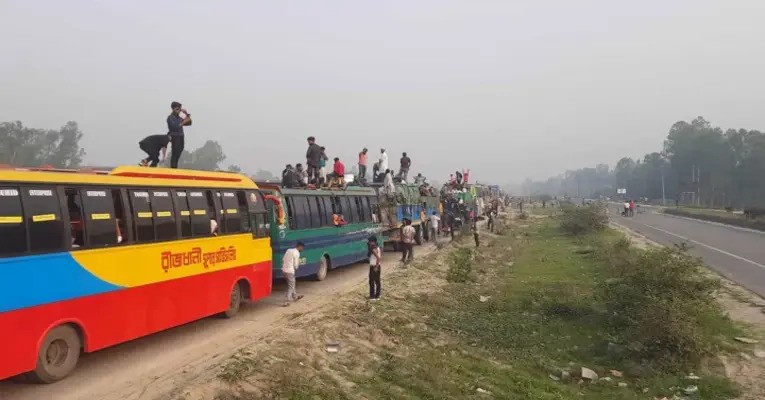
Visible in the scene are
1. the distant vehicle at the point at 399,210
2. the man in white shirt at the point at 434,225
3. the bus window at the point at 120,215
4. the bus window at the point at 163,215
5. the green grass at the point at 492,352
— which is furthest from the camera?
the man in white shirt at the point at 434,225

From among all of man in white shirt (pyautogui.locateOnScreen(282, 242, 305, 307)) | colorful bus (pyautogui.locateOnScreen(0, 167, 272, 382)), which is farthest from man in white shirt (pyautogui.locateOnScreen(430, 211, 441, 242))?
colorful bus (pyautogui.locateOnScreen(0, 167, 272, 382))

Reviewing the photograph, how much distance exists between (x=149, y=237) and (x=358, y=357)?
4112 mm

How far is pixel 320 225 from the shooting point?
55.5 feet

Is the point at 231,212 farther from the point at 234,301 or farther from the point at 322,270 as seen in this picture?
the point at 322,270

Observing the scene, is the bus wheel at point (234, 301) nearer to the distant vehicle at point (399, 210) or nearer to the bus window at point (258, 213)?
the bus window at point (258, 213)

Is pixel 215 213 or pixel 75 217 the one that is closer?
pixel 75 217

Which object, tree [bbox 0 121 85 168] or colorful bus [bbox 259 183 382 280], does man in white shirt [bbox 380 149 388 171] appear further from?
tree [bbox 0 121 85 168]

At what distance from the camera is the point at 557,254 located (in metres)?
→ 28.4

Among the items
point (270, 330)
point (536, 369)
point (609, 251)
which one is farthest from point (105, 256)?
point (609, 251)

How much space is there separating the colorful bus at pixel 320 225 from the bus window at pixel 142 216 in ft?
16.9

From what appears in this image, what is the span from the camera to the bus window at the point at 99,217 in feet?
26.7

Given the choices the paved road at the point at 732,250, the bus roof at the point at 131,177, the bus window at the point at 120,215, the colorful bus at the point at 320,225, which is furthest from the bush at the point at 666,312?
the bus window at the point at 120,215

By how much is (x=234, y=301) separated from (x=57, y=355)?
456 cm

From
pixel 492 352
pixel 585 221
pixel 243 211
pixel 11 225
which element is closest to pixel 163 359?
pixel 11 225
